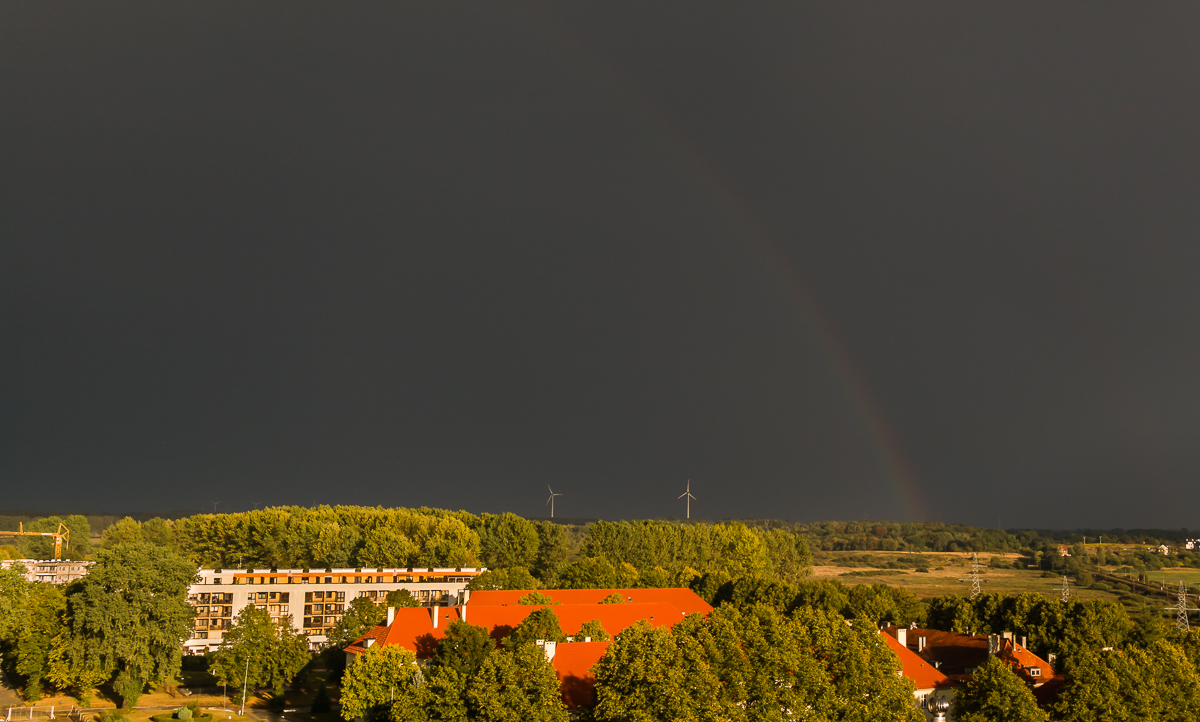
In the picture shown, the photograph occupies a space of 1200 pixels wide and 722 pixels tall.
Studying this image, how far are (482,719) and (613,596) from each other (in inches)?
1465

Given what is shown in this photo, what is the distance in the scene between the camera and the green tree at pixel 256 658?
71188mm

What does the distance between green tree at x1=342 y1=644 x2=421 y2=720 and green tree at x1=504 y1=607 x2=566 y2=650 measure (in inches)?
265

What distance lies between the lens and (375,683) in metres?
54.5

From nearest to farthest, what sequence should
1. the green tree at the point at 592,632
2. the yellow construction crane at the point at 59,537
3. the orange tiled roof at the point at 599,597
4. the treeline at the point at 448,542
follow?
1. the green tree at the point at 592,632
2. the orange tiled roof at the point at 599,597
3. the treeline at the point at 448,542
4. the yellow construction crane at the point at 59,537

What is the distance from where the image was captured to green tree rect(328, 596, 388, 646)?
83.4 meters

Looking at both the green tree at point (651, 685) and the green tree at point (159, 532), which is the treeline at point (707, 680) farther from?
the green tree at point (159, 532)

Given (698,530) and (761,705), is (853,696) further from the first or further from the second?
(698,530)

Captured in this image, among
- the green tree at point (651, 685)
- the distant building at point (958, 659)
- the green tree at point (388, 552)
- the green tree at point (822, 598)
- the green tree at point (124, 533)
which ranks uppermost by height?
the green tree at point (124, 533)

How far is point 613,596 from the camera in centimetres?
8369

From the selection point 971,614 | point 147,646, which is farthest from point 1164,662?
point 147,646

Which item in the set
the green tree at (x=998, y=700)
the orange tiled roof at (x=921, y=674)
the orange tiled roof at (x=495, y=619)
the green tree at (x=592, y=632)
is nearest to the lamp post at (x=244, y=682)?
the orange tiled roof at (x=495, y=619)

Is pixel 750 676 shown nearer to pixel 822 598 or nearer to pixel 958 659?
pixel 958 659

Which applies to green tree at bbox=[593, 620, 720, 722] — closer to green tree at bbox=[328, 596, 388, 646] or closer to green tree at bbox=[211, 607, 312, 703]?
green tree at bbox=[211, 607, 312, 703]

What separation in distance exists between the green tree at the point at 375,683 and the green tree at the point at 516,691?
7143 millimetres
